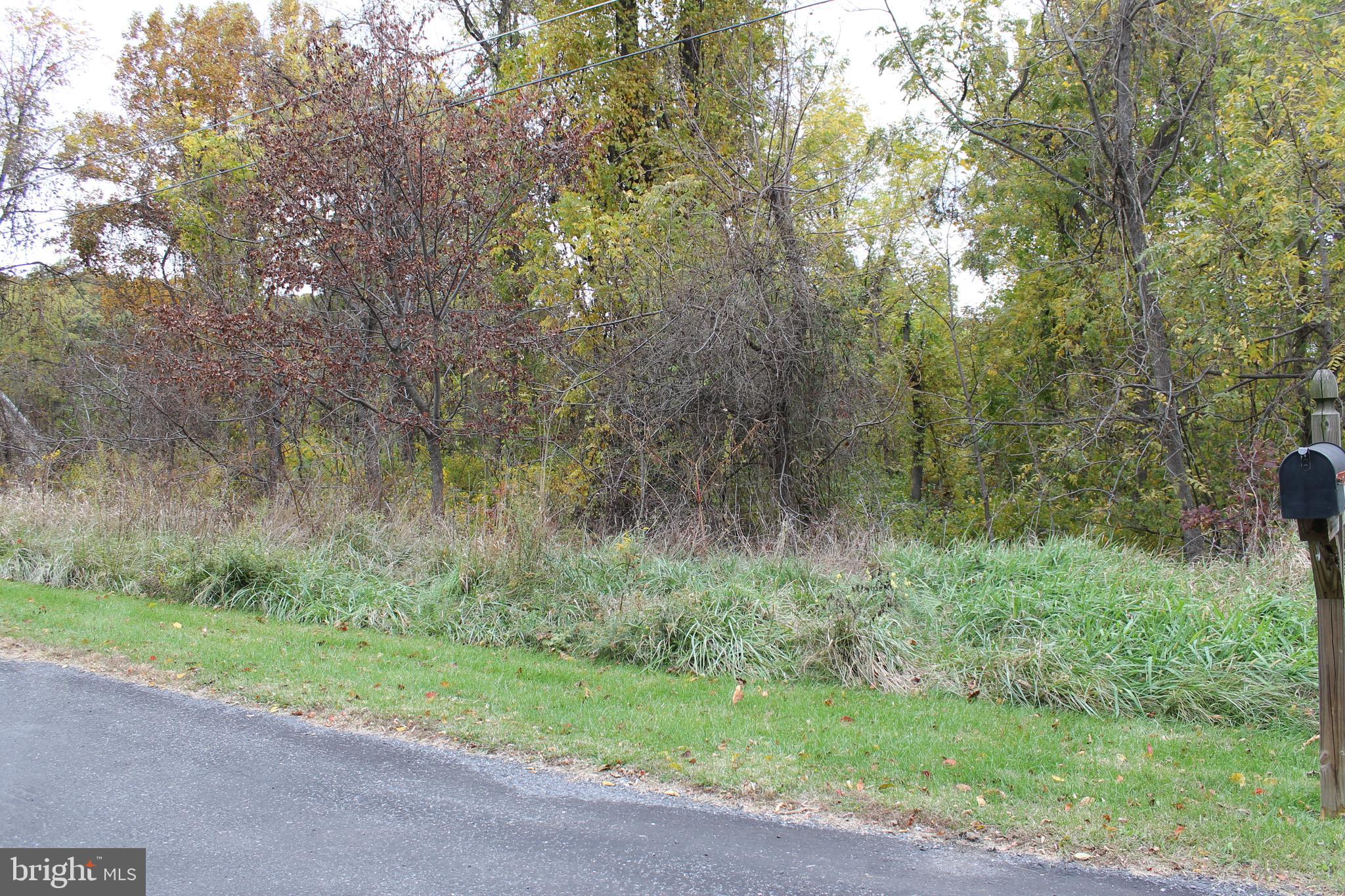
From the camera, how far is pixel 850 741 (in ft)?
18.9

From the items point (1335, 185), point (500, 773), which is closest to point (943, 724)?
point (500, 773)

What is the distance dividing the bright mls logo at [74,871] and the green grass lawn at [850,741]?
2134 mm

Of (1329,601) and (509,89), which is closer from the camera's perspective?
(1329,601)

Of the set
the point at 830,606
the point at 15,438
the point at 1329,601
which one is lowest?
the point at 830,606

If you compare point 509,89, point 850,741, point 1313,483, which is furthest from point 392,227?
point 1313,483

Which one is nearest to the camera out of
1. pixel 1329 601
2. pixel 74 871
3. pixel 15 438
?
pixel 74 871

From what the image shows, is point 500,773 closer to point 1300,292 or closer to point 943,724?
point 943,724

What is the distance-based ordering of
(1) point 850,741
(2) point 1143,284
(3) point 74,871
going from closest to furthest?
(3) point 74,871
(1) point 850,741
(2) point 1143,284

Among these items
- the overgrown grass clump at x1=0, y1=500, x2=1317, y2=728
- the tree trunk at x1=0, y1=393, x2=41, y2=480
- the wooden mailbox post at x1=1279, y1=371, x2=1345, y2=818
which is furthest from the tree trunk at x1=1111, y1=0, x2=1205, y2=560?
the tree trunk at x1=0, y1=393, x2=41, y2=480

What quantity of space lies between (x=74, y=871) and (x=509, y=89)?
11.7 m

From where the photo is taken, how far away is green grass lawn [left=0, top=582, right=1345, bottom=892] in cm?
443

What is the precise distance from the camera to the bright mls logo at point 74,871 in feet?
12.7

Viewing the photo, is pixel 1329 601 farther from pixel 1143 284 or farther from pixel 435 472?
pixel 435 472

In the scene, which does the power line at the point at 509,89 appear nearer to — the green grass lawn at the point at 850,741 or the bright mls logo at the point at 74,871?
the green grass lawn at the point at 850,741
